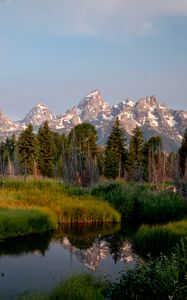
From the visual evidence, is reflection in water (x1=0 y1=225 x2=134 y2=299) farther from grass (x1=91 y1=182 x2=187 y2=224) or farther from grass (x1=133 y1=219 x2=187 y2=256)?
grass (x1=91 y1=182 x2=187 y2=224)

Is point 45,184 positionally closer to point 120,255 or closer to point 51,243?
point 51,243

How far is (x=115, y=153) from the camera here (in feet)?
233

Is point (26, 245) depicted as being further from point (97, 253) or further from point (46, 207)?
point (46, 207)

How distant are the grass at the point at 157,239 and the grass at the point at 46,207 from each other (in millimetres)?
6806

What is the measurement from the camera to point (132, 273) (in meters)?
13.2

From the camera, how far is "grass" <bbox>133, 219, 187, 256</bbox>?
21.3 m

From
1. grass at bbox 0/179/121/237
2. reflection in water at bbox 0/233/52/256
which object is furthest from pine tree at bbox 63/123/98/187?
reflection in water at bbox 0/233/52/256

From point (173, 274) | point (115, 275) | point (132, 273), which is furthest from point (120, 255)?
point (173, 274)

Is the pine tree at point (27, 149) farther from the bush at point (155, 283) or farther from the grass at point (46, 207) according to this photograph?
the bush at point (155, 283)

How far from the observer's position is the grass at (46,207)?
86.7ft

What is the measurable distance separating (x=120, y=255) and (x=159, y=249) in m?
1.79

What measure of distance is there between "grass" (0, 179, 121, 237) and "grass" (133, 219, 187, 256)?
6806 millimetres

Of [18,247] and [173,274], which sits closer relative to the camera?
[173,274]

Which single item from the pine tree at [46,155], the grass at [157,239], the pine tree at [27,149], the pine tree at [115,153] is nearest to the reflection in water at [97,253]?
the grass at [157,239]
